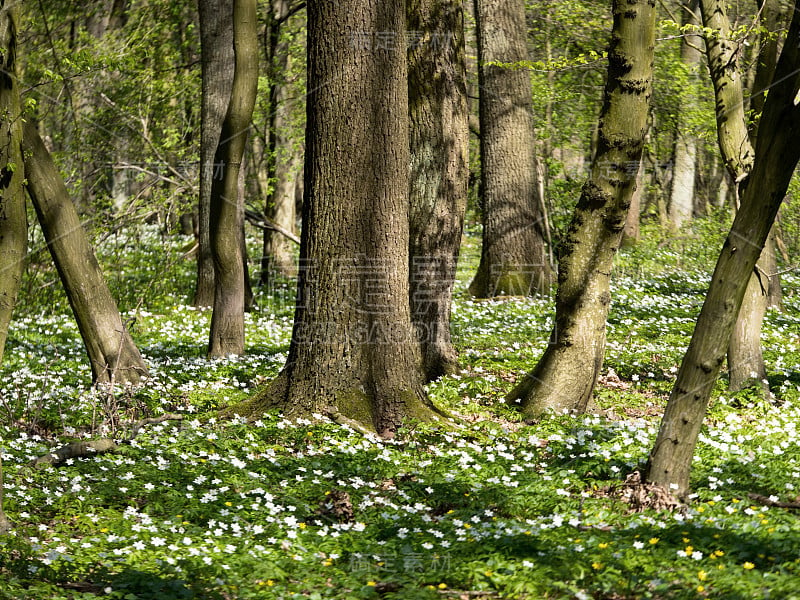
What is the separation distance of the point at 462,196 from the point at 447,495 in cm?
393

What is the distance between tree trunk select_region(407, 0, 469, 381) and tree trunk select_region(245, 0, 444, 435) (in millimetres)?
1437

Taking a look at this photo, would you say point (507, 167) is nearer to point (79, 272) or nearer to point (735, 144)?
point (735, 144)

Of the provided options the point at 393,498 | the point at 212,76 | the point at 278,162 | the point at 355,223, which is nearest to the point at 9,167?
the point at 355,223

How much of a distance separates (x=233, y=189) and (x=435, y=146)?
2.61 meters

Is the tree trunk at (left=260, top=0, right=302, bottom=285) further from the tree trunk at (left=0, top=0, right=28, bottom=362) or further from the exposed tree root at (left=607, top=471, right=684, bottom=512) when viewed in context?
the exposed tree root at (left=607, top=471, right=684, bottom=512)

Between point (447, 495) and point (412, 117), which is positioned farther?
point (412, 117)

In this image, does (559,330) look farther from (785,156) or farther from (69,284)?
(69,284)

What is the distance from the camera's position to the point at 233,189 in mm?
9852

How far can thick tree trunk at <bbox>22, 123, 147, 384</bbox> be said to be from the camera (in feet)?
27.5

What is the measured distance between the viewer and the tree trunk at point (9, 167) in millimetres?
4875

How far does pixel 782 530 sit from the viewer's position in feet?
17.0

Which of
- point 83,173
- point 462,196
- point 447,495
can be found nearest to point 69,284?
point 462,196

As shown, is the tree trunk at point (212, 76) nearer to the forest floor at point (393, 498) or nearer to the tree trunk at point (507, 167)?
the forest floor at point (393, 498)


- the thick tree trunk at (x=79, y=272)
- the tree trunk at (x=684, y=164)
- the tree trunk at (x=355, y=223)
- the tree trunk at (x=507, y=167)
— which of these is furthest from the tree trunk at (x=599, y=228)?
the tree trunk at (x=684, y=164)
